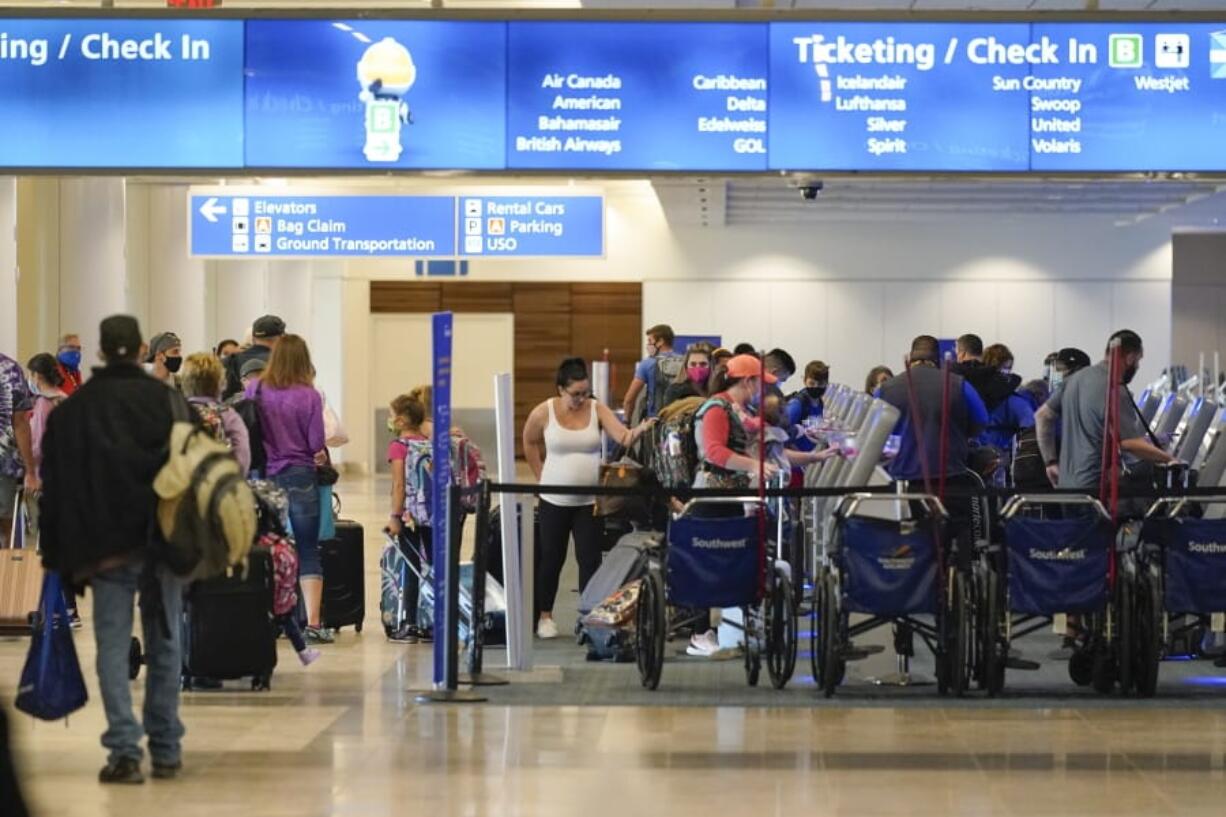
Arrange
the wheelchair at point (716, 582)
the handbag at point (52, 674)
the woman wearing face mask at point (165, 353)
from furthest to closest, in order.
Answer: the woman wearing face mask at point (165, 353), the wheelchair at point (716, 582), the handbag at point (52, 674)

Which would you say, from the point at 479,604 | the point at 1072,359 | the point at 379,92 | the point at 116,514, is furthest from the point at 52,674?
the point at 1072,359

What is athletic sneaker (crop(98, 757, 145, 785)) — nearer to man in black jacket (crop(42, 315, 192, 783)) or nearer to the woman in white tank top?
man in black jacket (crop(42, 315, 192, 783))

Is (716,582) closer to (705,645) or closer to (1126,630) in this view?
(705,645)

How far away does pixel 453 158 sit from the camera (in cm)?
958

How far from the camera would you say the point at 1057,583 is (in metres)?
8.46

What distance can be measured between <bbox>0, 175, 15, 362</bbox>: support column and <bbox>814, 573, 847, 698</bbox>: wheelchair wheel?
6.98 metres

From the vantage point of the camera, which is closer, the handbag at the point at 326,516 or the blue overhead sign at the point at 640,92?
the blue overhead sign at the point at 640,92

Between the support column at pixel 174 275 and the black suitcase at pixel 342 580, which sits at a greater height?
the support column at pixel 174 275

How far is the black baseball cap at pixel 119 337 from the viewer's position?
6621mm

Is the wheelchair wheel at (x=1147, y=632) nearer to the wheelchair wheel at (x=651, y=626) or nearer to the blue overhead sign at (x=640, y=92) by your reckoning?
the wheelchair wheel at (x=651, y=626)

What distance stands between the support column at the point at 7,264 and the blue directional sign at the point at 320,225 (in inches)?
169

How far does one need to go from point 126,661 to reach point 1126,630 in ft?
13.2

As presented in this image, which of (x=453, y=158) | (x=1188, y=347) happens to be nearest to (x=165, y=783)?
(x=453, y=158)

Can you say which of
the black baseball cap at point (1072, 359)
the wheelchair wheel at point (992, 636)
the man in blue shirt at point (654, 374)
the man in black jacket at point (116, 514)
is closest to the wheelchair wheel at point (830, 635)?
the wheelchair wheel at point (992, 636)
